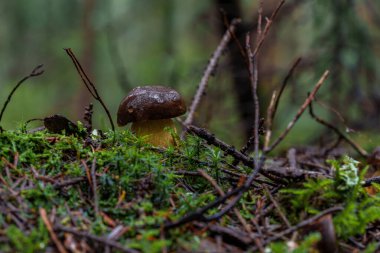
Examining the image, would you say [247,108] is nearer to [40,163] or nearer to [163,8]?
[163,8]

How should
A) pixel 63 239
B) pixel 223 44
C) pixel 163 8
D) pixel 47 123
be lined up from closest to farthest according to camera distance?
pixel 63 239 < pixel 47 123 < pixel 223 44 < pixel 163 8

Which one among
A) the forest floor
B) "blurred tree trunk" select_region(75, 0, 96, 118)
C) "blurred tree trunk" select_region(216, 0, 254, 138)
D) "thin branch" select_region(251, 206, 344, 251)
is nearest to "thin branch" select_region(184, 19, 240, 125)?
the forest floor

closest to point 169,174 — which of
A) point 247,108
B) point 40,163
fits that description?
→ point 40,163

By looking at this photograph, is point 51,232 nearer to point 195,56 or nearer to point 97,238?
point 97,238

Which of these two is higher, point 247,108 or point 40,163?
point 40,163

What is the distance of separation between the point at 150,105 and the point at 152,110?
3 cm

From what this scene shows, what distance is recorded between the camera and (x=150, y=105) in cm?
215

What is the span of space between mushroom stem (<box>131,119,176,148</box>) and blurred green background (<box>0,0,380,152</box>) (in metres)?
1.07

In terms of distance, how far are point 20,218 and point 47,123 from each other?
2.38 ft

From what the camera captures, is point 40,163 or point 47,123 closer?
point 40,163

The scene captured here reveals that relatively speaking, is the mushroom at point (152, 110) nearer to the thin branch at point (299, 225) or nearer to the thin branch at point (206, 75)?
the thin branch at point (206, 75)

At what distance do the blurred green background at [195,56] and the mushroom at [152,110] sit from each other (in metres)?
1.11

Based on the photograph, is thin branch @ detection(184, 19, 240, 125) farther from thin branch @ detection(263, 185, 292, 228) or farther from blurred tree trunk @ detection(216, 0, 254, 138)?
blurred tree trunk @ detection(216, 0, 254, 138)

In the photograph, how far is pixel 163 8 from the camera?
758cm
